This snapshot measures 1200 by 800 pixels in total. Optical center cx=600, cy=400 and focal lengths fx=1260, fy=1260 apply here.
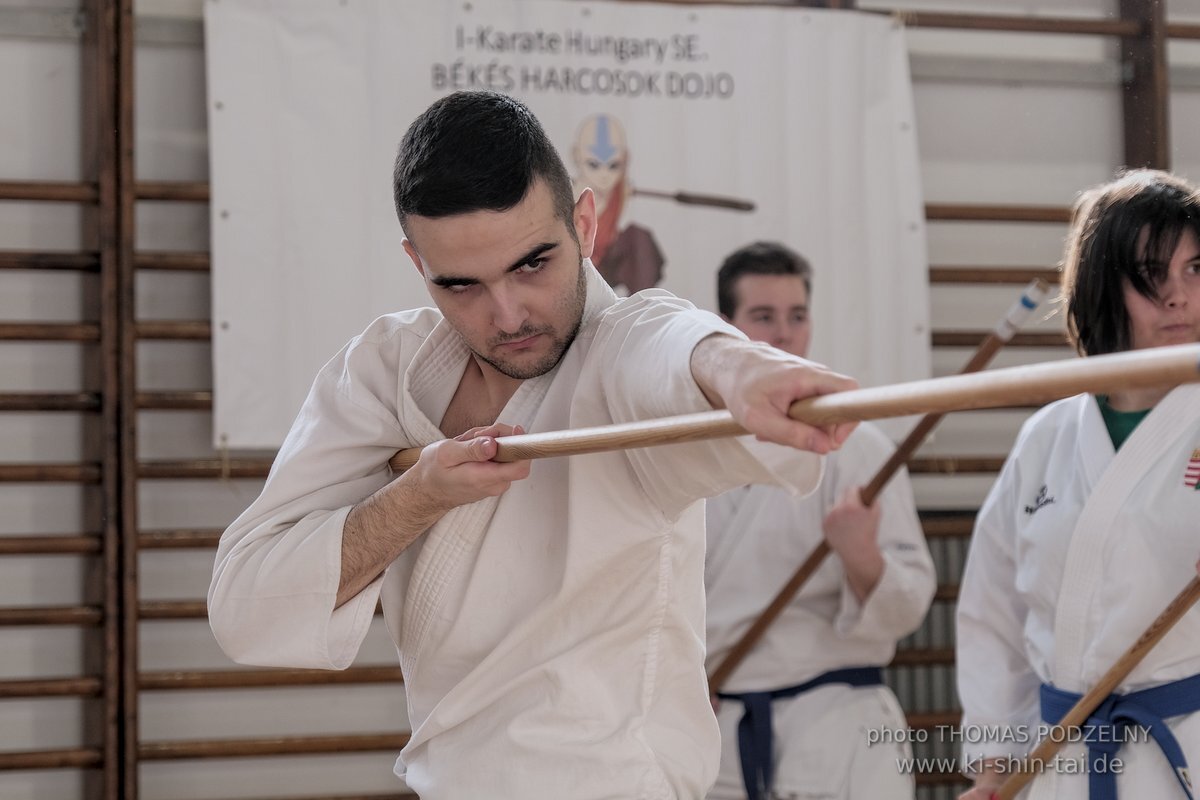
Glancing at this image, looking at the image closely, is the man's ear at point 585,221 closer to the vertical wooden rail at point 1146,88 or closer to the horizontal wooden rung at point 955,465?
the horizontal wooden rung at point 955,465

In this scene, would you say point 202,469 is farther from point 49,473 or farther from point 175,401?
point 49,473

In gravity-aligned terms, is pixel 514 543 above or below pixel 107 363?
below

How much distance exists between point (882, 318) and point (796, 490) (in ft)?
8.07

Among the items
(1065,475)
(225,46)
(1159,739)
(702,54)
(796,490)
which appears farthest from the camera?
(702,54)

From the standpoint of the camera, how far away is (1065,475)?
1971mm

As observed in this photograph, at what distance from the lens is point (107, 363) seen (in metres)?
3.05

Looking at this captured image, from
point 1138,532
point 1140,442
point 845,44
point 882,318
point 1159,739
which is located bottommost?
point 1159,739

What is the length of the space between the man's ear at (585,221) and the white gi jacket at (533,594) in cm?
5

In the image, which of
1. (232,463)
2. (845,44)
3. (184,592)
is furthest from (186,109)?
(845,44)

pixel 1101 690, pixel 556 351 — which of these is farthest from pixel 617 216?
pixel 556 351

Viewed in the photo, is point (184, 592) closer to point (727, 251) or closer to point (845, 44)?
point (727, 251)

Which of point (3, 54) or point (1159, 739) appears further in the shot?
point (3, 54)

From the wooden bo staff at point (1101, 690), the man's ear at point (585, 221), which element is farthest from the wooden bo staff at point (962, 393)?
the wooden bo staff at point (1101, 690)

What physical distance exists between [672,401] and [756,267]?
1.73 metres
